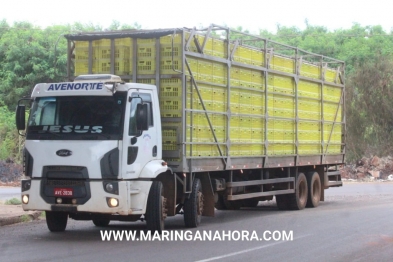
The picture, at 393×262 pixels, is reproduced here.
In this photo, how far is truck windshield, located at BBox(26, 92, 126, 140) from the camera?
12648mm

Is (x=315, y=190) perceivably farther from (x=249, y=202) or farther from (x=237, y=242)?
(x=237, y=242)

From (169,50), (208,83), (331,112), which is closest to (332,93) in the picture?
(331,112)

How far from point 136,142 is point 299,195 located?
8.32 m

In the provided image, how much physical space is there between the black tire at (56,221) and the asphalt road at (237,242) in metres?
0.20

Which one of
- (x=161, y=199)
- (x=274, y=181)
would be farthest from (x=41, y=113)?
(x=274, y=181)

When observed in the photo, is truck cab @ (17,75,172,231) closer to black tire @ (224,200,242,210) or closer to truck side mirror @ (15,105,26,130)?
truck side mirror @ (15,105,26,130)

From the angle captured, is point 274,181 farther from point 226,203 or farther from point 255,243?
point 255,243

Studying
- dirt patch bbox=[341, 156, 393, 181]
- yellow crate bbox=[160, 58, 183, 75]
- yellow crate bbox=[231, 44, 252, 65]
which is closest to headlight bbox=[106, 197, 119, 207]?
yellow crate bbox=[160, 58, 183, 75]

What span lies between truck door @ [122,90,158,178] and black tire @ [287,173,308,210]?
717 centimetres

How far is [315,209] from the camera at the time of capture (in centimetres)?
1995

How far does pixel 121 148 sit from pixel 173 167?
171 centimetres

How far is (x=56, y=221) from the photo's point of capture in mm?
13891

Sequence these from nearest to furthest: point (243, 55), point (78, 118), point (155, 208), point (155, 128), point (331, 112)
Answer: point (78, 118)
point (155, 208)
point (155, 128)
point (243, 55)
point (331, 112)

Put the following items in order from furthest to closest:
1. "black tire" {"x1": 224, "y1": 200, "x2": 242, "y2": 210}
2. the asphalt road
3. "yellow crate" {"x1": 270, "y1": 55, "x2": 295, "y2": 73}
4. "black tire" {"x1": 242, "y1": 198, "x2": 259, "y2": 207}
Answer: "black tire" {"x1": 242, "y1": 198, "x2": 259, "y2": 207}, "black tire" {"x1": 224, "y1": 200, "x2": 242, "y2": 210}, "yellow crate" {"x1": 270, "y1": 55, "x2": 295, "y2": 73}, the asphalt road
